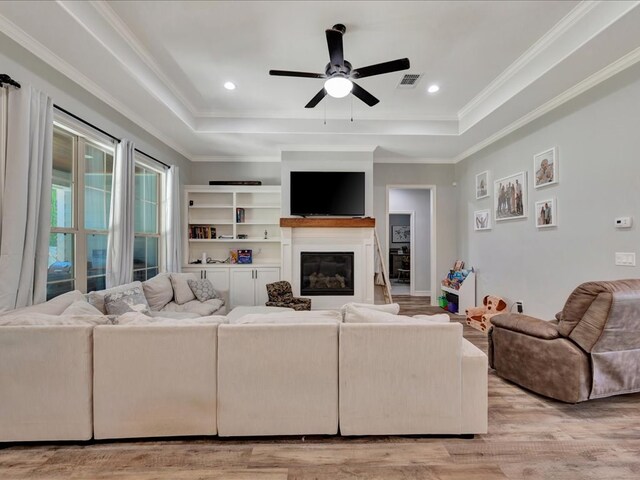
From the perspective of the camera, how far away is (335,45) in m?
2.38

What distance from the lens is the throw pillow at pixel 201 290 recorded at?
13.6ft

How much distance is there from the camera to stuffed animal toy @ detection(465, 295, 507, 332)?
4295 millimetres

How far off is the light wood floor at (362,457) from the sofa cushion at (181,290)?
2198 millimetres

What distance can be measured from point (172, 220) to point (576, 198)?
5198mm

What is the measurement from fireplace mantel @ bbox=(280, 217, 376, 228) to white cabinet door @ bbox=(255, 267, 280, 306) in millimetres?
806

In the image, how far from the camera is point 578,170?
3.18 m

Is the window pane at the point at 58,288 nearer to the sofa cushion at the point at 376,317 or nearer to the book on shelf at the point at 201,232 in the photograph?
the book on shelf at the point at 201,232

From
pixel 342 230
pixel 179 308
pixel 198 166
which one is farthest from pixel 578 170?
pixel 198 166

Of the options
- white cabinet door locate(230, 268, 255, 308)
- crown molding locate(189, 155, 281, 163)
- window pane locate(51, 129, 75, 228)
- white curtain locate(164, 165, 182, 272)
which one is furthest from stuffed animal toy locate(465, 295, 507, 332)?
window pane locate(51, 129, 75, 228)

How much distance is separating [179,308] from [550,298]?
450 cm

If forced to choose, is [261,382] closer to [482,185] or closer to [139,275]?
[139,275]

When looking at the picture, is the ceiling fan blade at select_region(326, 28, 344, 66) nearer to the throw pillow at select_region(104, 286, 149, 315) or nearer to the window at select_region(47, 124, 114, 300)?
the window at select_region(47, 124, 114, 300)

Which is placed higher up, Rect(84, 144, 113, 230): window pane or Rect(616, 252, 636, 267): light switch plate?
Rect(84, 144, 113, 230): window pane

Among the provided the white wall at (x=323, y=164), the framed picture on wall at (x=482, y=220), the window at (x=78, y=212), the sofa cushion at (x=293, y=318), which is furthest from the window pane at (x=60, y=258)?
the framed picture on wall at (x=482, y=220)
